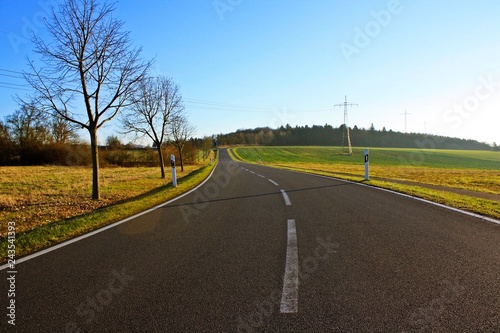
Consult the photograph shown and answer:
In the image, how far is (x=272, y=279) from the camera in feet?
10.8

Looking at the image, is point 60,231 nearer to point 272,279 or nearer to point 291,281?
point 272,279

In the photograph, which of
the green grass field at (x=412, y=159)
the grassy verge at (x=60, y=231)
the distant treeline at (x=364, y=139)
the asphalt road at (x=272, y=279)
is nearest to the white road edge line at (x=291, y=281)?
the asphalt road at (x=272, y=279)

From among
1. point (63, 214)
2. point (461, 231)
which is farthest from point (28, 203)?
point (461, 231)

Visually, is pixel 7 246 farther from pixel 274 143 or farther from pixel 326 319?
pixel 274 143

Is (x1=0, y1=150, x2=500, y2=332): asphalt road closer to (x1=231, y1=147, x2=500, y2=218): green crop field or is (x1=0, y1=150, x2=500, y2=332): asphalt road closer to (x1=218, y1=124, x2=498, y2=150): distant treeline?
(x1=231, y1=147, x2=500, y2=218): green crop field

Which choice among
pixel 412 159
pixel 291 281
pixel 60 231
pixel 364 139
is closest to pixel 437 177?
pixel 291 281

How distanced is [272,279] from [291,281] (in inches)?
8.4

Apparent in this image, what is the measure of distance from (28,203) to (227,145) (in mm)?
124992

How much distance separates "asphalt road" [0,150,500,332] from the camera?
253 centimetres

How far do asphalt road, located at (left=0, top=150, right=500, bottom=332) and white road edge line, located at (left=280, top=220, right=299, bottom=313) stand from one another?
11mm

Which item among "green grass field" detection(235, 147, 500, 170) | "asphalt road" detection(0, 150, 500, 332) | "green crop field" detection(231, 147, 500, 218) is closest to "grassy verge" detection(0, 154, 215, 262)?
"asphalt road" detection(0, 150, 500, 332)

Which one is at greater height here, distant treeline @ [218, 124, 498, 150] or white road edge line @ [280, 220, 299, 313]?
distant treeline @ [218, 124, 498, 150]

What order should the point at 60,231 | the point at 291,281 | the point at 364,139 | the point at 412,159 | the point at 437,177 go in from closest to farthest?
the point at 291,281 < the point at 60,231 < the point at 437,177 < the point at 412,159 < the point at 364,139

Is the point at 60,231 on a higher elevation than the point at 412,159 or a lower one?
higher
